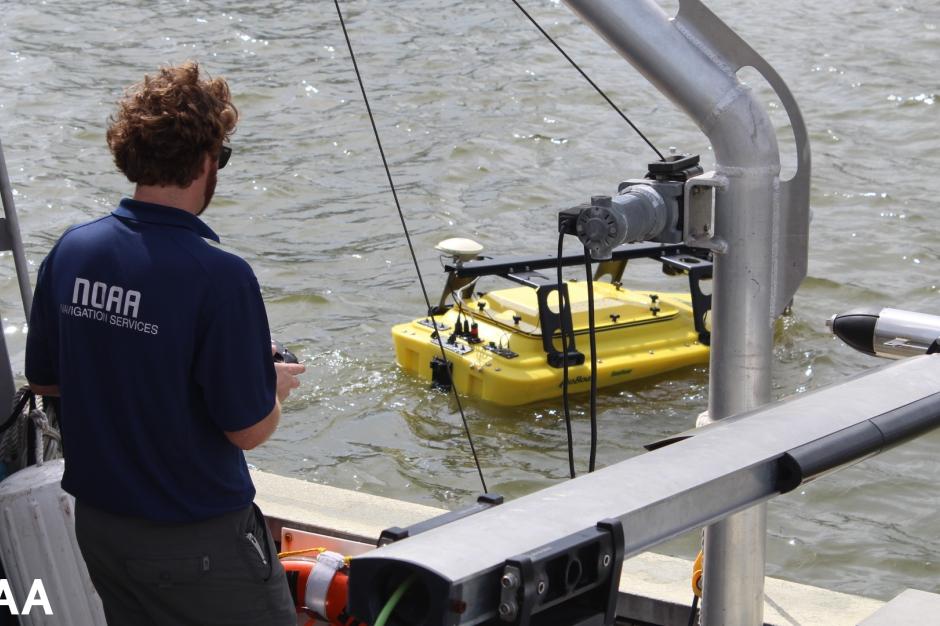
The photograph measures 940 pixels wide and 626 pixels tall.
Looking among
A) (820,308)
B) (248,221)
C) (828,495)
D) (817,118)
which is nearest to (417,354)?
(828,495)

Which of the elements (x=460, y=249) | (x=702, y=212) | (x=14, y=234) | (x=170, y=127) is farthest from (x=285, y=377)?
(x=460, y=249)

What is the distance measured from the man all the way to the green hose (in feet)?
3.87

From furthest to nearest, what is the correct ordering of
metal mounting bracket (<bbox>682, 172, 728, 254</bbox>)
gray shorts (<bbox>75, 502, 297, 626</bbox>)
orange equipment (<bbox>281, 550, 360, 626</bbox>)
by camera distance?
1. orange equipment (<bbox>281, 550, 360, 626</bbox>)
2. gray shorts (<bbox>75, 502, 297, 626</bbox>)
3. metal mounting bracket (<bbox>682, 172, 728, 254</bbox>)

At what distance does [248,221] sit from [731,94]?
36.0ft

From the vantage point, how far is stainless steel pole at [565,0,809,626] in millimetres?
1979

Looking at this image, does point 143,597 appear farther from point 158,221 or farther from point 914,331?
point 914,331

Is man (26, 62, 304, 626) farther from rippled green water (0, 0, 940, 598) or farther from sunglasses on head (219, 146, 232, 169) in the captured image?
rippled green water (0, 0, 940, 598)

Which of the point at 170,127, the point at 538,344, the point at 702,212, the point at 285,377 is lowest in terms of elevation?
the point at 538,344

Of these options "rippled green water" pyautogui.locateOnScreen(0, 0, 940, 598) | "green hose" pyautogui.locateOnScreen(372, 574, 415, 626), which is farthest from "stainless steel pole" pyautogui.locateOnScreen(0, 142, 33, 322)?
"rippled green water" pyautogui.locateOnScreen(0, 0, 940, 598)

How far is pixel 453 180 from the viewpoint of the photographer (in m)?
13.7

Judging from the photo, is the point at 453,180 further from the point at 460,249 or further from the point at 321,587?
the point at 321,587

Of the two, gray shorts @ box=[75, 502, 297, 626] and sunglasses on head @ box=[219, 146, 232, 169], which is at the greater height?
sunglasses on head @ box=[219, 146, 232, 169]

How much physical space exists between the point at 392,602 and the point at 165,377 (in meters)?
1.25

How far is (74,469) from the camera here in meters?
2.53
